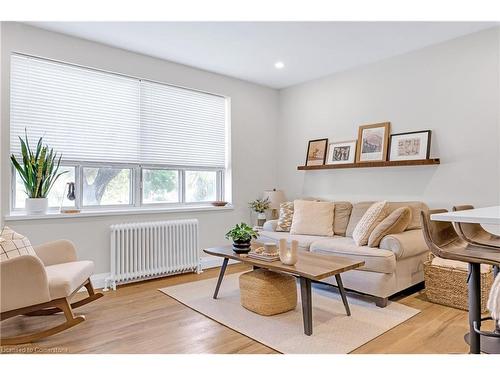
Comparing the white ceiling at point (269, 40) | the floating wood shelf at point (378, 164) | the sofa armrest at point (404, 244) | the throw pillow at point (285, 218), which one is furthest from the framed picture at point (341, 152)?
the sofa armrest at point (404, 244)

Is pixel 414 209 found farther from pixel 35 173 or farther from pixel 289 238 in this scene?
pixel 35 173

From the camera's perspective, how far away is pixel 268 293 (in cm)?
270

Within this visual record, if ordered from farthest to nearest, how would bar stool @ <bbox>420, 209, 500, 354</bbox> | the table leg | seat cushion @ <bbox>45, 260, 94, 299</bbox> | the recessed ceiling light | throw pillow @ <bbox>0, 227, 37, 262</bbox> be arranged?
the recessed ceiling light
throw pillow @ <bbox>0, 227, 37, 262</bbox>
seat cushion @ <bbox>45, 260, 94, 299</bbox>
the table leg
bar stool @ <bbox>420, 209, 500, 354</bbox>

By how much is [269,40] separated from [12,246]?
2.95m

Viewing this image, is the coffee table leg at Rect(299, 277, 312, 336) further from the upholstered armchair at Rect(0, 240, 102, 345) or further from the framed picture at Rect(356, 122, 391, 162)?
the framed picture at Rect(356, 122, 391, 162)

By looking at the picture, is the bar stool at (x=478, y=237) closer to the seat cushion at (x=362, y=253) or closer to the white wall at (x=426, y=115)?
the seat cushion at (x=362, y=253)

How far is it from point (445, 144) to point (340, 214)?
1.35 metres

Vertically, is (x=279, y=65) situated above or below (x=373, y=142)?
above

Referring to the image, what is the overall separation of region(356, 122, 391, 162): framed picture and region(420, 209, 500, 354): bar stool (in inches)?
85.9

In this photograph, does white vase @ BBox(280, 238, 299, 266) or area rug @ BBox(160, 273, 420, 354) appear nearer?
area rug @ BBox(160, 273, 420, 354)

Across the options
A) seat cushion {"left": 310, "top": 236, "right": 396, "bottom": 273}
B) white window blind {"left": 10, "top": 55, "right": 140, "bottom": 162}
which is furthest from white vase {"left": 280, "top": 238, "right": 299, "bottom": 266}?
white window blind {"left": 10, "top": 55, "right": 140, "bottom": 162}

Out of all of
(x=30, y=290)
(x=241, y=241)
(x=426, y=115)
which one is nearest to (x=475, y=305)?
(x=241, y=241)

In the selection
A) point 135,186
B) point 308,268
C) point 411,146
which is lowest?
point 308,268

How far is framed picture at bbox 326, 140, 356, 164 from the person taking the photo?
427 cm
